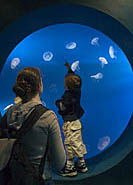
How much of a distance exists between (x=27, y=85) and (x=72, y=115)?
5.16 feet

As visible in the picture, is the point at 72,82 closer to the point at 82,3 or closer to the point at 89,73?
the point at 82,3

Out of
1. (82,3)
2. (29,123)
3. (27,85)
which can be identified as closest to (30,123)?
(29,123)

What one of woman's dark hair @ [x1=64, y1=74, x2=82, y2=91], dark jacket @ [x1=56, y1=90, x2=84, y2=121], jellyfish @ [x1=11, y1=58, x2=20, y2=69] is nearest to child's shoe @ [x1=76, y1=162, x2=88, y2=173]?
dark jacket @ [x1=56, y1=90, x2=84, y2=121]

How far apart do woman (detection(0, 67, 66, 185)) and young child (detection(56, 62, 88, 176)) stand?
1317mm

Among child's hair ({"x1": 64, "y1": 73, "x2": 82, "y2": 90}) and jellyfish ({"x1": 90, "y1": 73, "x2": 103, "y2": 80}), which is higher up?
jellyfish ({"x1": 90, "y1": 73, "x2": 103, "y2": 80})

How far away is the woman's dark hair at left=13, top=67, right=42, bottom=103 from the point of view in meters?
1.35

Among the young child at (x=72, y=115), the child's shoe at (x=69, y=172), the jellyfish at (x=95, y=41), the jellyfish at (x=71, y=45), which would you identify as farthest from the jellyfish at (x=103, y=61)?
the child's shoe at (x=69, y=172)

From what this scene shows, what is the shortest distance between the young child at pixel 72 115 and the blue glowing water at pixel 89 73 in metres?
1.05

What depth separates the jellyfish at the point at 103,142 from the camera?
389cm

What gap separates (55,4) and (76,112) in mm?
1565

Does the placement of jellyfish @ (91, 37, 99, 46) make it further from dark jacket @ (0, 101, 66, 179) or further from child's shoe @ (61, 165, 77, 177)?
dark jacket @ (0, 101, 66, 179)

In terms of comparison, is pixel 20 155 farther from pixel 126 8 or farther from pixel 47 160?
pixel 126 8

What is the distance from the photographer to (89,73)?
4.06 metres

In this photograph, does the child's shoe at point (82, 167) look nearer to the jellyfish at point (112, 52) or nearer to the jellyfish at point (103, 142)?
the jellyfish at point (103, 142)
